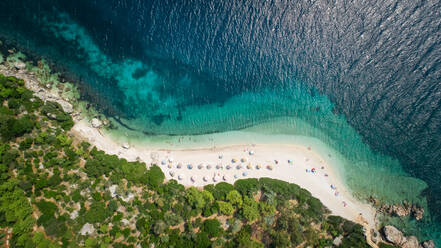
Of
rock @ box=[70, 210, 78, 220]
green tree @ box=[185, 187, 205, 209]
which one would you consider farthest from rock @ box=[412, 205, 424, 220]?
rock @ box=[70, 210, 78, 220]

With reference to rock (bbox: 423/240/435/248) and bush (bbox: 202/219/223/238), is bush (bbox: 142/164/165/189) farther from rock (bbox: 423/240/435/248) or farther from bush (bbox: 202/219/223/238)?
rock (bbox: 423/240/435/248)

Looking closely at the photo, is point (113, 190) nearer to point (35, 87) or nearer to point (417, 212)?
point (35, 87)

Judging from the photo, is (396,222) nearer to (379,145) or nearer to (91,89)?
(379,145)

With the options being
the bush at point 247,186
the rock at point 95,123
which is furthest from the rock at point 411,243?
the rock at point 95,123

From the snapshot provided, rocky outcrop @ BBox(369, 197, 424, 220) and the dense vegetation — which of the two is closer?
the dense vegetation

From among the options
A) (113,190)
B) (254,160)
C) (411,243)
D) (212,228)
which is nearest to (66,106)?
(113,190)

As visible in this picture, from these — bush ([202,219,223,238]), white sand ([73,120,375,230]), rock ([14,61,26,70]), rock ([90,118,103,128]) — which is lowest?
bush ([202,219,223,238])

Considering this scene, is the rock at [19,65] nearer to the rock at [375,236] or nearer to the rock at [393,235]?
the rock at [375,236]

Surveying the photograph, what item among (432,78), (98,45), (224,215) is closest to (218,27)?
(98,45)
